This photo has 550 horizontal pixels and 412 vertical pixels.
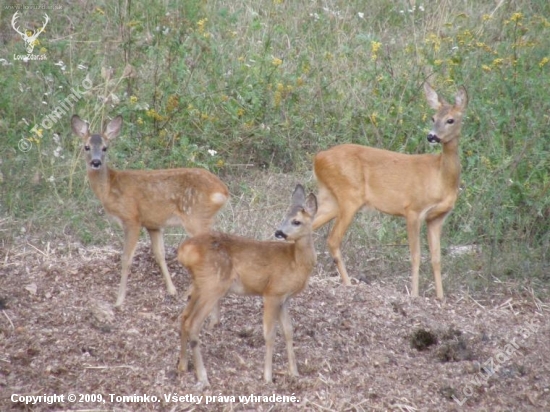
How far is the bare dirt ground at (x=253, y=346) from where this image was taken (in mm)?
6375

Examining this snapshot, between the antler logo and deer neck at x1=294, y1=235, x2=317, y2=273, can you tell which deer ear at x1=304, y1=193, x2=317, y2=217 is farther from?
the antler logo

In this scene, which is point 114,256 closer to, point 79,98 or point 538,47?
point 79,98

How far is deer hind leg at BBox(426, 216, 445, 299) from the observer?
29.3ft

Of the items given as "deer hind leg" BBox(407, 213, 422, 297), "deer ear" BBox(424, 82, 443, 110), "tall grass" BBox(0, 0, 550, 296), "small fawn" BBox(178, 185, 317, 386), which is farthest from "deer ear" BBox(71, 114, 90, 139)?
"deer ear" BBox(424, 82, 443, 110)

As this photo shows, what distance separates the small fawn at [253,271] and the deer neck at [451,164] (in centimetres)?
242

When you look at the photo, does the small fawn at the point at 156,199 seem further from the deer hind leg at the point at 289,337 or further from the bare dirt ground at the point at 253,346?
the deer hind leg at the point at 289,337

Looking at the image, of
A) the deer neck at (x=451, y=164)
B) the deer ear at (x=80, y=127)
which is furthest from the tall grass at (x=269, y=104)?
the deer ear at (x=80, y=127)

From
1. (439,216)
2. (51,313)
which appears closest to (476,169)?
(439,216)

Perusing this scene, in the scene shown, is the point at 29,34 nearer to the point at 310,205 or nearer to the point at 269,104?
the point at 269,104

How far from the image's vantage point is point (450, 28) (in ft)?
41.0

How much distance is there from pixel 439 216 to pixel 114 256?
2.88 metres

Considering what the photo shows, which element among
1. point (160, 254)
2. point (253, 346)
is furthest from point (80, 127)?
point (253, 346)

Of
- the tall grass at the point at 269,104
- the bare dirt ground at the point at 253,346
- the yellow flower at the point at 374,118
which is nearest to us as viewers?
the bare dirt ground at the point at 253,346

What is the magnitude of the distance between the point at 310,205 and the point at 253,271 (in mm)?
633
